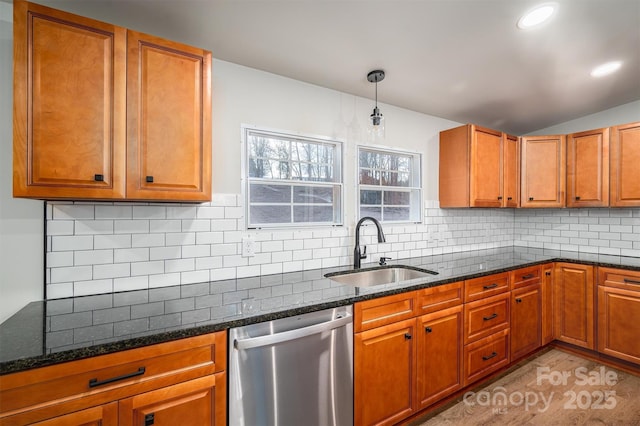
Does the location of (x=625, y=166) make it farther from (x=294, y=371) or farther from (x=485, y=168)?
(x=294, y=371)

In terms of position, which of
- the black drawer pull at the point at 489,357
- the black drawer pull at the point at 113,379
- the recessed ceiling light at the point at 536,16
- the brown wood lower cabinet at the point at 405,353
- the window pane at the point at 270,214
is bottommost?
the black drawer pull at the point at 489,357

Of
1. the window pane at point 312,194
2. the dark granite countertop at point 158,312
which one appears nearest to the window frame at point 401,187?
the window pane at point 312,194

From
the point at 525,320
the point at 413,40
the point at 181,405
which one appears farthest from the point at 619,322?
the point at 181,405

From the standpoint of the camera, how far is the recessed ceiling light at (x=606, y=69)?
2227 millimetres

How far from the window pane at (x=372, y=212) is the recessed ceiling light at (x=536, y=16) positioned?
1590 millimetres

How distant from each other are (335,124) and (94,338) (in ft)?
6.73

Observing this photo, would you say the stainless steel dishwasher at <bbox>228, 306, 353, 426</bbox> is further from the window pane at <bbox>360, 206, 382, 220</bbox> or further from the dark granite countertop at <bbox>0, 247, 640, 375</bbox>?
the window pane at <bbox>360, 206, 382, 220</bbox>

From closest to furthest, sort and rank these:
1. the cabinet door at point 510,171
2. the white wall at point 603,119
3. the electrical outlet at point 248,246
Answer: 1. the electrical outlet at point 248,246
2. the white wall at point 603,119
3. the cabinet door at point 510,171

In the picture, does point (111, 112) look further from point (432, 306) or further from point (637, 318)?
point (637, 318)

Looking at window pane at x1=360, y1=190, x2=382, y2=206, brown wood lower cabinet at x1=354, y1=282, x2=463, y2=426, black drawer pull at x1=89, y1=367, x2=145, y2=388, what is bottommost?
brown wood lower cabinet at x1=354, y1=282, x2=463, y2=426

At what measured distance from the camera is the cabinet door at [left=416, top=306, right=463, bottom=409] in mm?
1909

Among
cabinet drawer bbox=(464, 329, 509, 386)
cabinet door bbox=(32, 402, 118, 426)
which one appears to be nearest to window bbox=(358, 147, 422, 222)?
cabinet drawer bbox=(464, 329, 509, 386)

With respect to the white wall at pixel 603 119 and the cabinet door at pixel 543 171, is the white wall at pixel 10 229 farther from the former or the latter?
the white wall at pixel 603 119

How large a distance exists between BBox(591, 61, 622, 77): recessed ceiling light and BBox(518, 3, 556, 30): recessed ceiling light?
1.02 m
